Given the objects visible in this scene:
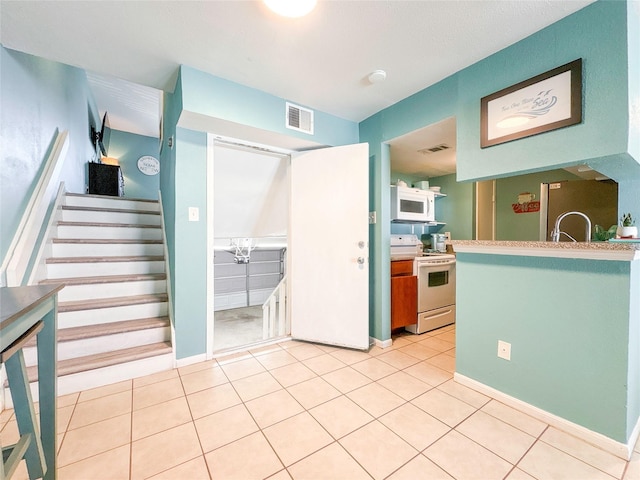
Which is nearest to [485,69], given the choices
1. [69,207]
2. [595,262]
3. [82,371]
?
[595,262]

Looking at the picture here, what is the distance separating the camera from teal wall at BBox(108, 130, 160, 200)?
5867 millimetres

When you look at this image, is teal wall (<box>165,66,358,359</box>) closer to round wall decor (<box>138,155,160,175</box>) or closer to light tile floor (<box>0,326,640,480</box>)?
light tile floor (<box>0,326,640,480</box>)

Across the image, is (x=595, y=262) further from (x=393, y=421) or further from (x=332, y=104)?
(x=332, y=104)

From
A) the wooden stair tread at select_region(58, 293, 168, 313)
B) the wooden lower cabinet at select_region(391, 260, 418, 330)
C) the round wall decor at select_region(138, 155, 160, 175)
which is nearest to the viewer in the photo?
the wooden stair tread at select_region(58, 293, 168, 313)

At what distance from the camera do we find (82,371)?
6.05 ft

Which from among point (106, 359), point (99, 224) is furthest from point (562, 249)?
point (99, 224)

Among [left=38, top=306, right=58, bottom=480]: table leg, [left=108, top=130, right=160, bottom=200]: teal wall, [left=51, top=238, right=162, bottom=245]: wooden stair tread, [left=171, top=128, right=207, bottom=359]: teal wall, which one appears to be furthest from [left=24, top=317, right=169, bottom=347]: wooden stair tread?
[left=108, top=130, right=160, bottom=200]: teal wall

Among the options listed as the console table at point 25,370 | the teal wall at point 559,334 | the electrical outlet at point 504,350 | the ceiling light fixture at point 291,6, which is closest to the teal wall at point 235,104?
the ceiling light fixture at point 291,6

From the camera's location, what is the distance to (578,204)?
242cm

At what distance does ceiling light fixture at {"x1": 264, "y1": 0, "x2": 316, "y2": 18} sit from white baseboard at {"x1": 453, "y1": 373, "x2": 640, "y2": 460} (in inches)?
99.5

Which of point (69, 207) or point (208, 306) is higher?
point (69, 207)

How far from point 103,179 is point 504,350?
222 inches

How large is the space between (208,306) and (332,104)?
6.96 feet

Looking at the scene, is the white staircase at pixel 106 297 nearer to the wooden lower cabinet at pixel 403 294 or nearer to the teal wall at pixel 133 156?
the wooden lower cabinet at pixel 403 294
